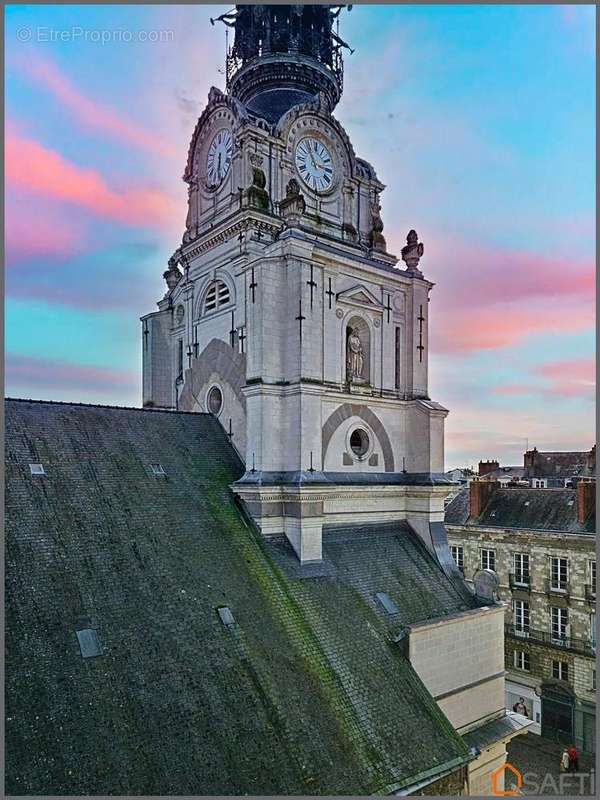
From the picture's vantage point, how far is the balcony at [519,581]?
27500mm

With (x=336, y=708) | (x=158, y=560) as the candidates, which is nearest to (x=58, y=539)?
(x=158, y=560)

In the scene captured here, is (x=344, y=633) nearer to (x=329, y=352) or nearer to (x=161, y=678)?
(x=161, y=678)

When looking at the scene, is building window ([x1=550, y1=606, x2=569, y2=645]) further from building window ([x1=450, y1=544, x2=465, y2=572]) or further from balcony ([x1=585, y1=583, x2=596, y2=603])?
building window ([x1=450, y1=544, x2=465, y2=572])

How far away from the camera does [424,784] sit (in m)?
10.5

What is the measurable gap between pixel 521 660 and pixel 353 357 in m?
20.1

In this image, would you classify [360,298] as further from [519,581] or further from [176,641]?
[519,581]

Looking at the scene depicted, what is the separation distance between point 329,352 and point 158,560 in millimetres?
7620

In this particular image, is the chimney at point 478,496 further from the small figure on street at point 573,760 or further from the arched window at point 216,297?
the arched window at point 216,297

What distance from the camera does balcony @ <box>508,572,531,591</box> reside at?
1083 inches

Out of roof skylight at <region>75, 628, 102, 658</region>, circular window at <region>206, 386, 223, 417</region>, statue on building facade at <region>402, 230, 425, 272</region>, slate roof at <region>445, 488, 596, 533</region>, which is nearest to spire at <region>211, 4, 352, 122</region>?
statue on building facade at <region>402, 230, 425, 272</region>

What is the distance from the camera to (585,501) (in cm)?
2669

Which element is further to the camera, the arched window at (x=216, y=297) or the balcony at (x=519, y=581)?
the balcony at (x=519, y=581)

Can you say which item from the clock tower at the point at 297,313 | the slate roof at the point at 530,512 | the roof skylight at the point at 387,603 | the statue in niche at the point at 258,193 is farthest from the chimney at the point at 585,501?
the statue in niche at the point at 258,193

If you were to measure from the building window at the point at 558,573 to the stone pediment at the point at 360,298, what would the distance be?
17.2 m
